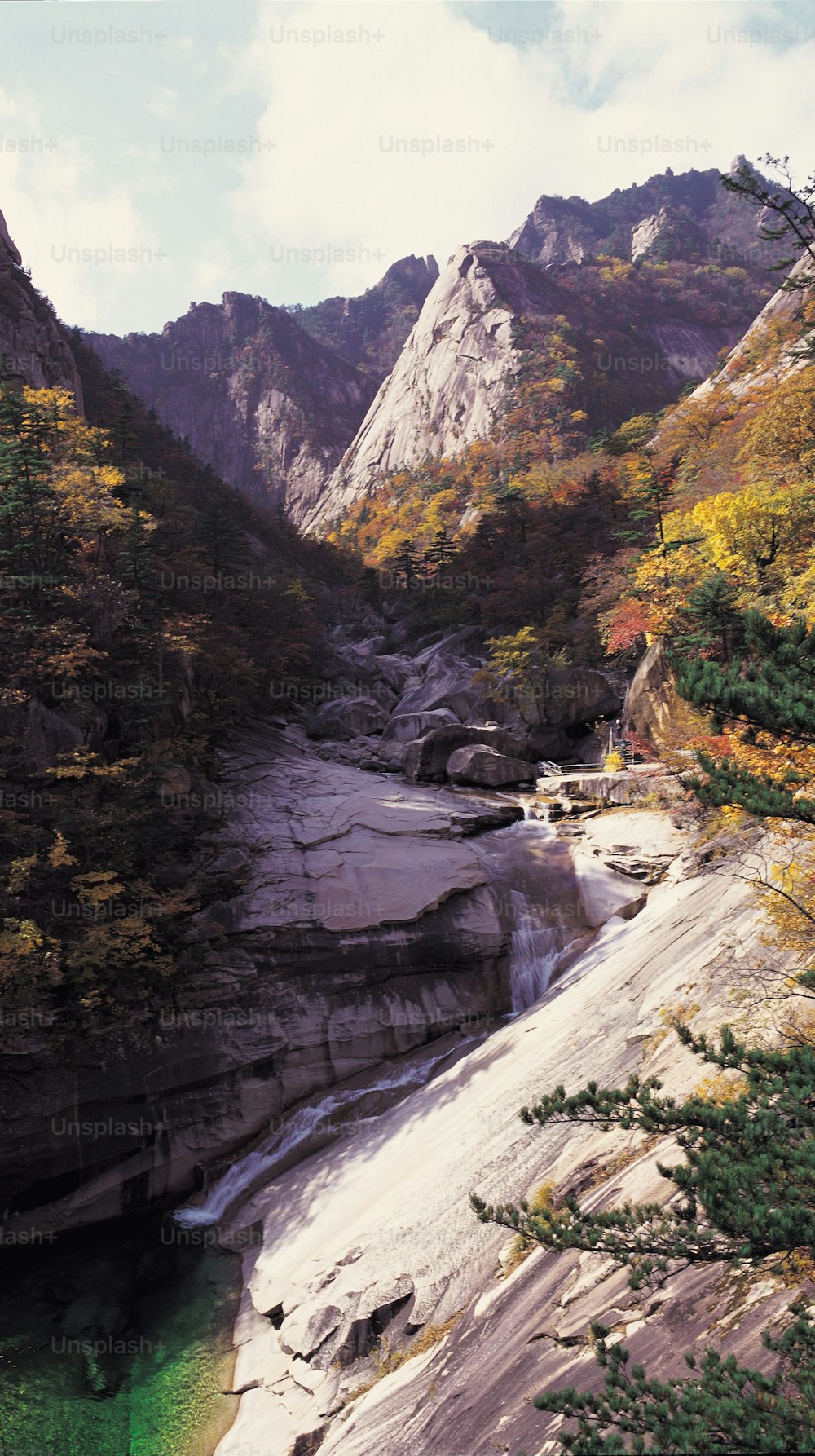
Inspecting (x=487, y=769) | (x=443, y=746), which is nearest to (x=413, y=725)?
(x=443, y=746)

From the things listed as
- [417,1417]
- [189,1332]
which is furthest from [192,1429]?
[417,1417]

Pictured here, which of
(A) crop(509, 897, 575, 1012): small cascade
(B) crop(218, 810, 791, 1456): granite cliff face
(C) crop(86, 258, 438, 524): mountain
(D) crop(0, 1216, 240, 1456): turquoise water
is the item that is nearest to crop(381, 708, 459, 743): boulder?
(A) crop(509, 897, 575, 1012): small cascade

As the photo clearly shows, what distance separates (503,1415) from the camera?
6344 mm

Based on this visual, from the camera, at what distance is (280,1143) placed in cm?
1470

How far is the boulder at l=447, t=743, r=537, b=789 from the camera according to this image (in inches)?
1031

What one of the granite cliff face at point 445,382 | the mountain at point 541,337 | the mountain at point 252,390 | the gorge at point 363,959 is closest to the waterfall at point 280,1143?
the gorge at point 363,959

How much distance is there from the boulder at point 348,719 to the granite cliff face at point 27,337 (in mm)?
17694

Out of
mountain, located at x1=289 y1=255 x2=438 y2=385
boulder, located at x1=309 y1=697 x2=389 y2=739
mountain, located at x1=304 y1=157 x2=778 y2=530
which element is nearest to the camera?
boulder, located at x1=309 y1=697 x2=389 y2=739

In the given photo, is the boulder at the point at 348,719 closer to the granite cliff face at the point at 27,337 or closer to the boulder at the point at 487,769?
the boulder at the point at 487,769

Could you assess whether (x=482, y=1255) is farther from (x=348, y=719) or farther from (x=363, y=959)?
(x=348, y=719)

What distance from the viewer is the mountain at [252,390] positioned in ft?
333

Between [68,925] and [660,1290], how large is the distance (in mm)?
12292

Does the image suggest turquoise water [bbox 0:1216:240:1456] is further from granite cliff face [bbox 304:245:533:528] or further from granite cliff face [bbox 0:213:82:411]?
granite cliff face [bbox 304:245:533:528]

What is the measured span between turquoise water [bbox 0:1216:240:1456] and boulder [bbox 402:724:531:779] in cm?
1663
